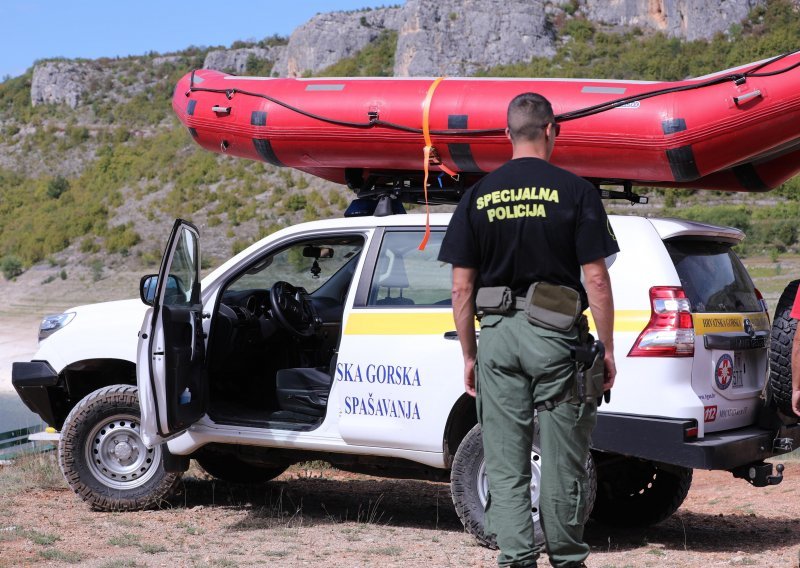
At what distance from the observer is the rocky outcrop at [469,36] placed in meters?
69.2

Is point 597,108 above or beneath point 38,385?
above

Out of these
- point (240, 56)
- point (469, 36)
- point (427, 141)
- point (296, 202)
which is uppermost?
point (240, 56)

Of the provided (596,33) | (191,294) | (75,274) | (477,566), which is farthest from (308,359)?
(596,33)

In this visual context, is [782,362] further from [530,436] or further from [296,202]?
[296,202]

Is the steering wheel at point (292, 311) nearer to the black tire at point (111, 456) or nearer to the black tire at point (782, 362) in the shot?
the black tire at point (111, 456)

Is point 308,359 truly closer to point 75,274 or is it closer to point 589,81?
point 589,81

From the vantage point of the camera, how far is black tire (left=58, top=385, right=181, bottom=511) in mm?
6754

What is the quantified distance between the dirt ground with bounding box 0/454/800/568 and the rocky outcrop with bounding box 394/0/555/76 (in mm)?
62306

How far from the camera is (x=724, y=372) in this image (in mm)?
5512

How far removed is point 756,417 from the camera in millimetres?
5750

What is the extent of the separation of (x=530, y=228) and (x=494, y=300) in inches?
12.2

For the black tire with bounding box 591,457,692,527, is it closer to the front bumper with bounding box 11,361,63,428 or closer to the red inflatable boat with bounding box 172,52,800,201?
the red inflatable boat with bounding box 172,52,800,201

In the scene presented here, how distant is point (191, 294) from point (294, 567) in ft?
6.06

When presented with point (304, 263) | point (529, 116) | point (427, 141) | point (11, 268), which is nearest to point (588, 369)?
point (529, 116)
